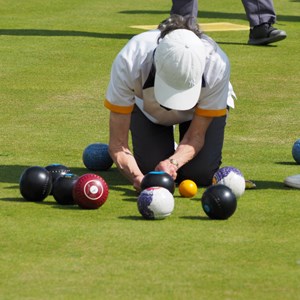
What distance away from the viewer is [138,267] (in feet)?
20.7

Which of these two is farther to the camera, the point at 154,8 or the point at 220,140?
the point at 154,8

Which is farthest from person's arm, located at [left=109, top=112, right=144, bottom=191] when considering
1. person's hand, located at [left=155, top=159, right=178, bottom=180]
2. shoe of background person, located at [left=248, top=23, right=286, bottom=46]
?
shoe of background person, located at [left=248, top=23, right=286, bottom=46]

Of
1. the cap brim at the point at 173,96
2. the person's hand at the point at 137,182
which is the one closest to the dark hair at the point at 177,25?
the cap brim at the point at 173,96

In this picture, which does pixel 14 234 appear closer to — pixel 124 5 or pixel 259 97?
pixel 259 97

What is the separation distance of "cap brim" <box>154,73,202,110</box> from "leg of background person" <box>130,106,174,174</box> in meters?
1.15

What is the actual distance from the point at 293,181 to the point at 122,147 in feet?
4.22

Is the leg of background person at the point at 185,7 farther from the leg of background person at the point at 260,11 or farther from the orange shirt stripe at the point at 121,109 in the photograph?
the orange shirt stripe at the point at 121,109

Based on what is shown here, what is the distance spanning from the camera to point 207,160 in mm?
8914

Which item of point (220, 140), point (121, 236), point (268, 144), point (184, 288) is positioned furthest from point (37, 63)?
point (184, 288)

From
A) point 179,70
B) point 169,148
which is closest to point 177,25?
point 179,70

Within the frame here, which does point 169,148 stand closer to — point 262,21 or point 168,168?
point 168,168

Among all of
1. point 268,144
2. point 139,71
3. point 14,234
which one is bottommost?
point 268,144

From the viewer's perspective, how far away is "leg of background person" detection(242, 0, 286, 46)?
16.0 meters

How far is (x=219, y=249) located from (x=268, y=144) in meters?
3.98
